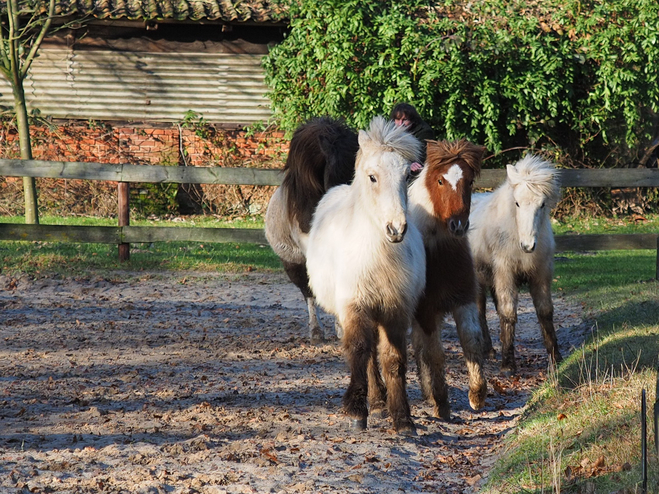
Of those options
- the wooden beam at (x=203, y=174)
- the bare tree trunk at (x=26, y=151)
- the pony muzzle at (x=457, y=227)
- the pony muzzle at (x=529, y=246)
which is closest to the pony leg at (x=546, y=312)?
the pony muzzle at (x=529, y=246)

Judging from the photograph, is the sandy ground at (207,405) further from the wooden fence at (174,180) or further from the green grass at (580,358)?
the wooden fence at (174,180)

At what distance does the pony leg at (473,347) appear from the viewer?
17.9 feet

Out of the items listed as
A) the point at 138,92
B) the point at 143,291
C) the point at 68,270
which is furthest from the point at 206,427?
the point at 138,92

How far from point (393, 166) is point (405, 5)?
11661mm

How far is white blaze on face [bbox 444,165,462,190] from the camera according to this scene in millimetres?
5418

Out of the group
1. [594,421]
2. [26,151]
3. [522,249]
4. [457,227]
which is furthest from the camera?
[26,151]

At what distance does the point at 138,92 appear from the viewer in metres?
17.8

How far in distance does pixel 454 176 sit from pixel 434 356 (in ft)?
3.94

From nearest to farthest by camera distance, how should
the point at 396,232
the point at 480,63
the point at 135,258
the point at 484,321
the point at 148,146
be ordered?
the point at 396,232 → the point at 484,321 → the point at 135,258 → the point at 480,63 → the point at 148,146

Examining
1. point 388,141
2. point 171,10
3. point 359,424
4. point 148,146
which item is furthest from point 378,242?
point 171,10

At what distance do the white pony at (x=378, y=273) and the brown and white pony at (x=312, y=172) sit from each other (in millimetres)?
1713

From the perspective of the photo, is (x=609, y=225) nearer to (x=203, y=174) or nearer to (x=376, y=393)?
(x=203, y=174)

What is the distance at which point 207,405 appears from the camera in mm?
5496

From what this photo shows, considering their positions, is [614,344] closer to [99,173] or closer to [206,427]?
[206,427]
